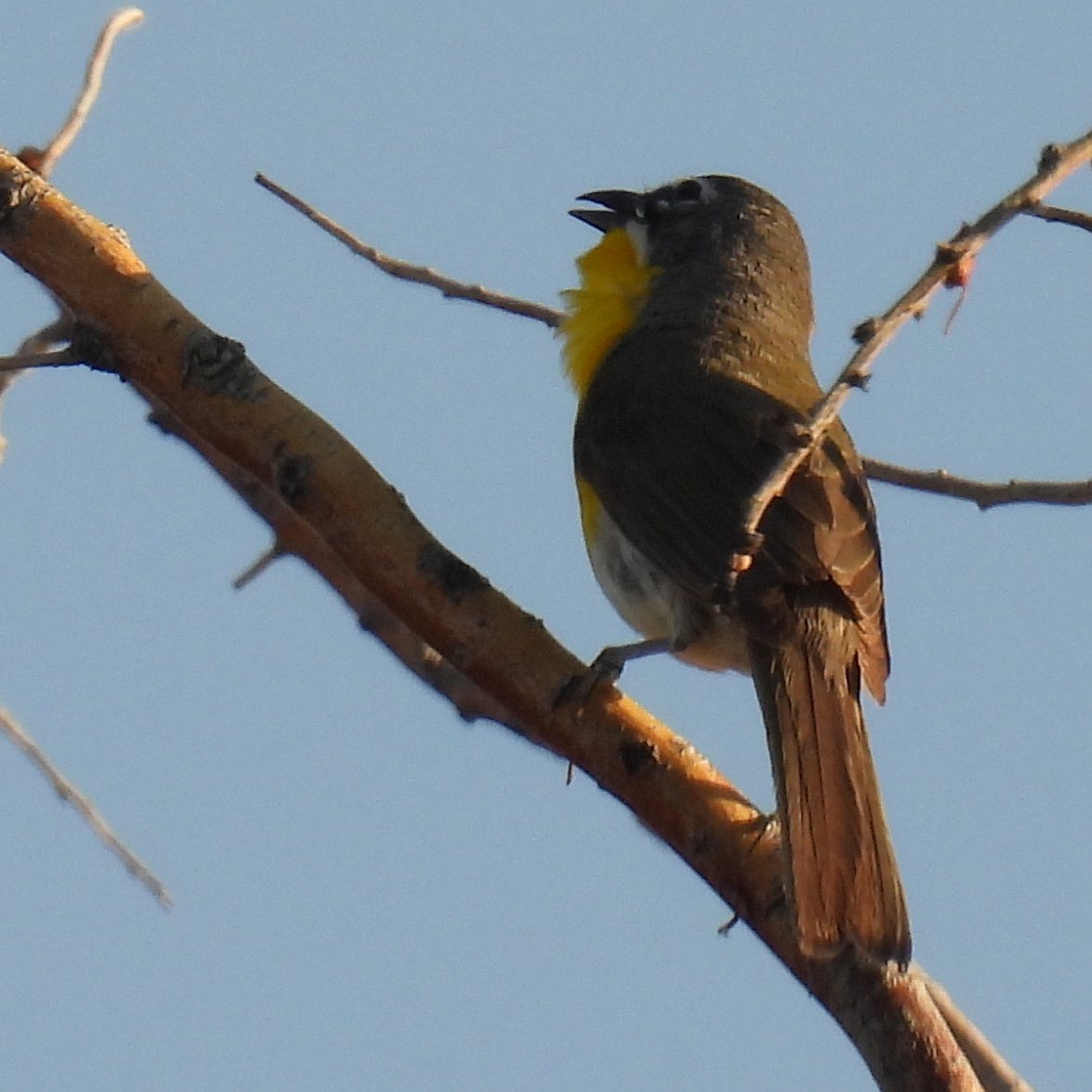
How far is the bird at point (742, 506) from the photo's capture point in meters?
3.59

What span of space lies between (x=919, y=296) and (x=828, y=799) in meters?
1.48

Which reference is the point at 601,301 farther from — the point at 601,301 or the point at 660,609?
the point at 660,609

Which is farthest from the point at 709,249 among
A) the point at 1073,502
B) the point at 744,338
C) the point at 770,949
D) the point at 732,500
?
the point at 770,949

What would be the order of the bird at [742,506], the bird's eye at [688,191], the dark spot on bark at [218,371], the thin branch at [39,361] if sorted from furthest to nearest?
1. the bird's eye at [688,191]
2. the bird at [742,506]
3. the dark spot on bark at [218,371]
4. the thin branch at [39,361]

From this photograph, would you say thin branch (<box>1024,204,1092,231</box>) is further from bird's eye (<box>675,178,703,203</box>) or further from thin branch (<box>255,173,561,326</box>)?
bird's eye (<box>675,178,703,203</box>)

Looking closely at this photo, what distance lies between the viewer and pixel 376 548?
10.1 ft

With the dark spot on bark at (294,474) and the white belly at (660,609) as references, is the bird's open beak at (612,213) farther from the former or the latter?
the dark spot on bark at (294,474)

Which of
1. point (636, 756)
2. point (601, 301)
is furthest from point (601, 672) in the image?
point (601, 301)

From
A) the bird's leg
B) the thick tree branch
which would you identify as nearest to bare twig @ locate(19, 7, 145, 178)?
the thick tree branch

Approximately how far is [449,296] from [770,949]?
5.22 ft

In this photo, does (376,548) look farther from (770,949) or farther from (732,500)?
(732,500)

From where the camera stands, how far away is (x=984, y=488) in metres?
3.41

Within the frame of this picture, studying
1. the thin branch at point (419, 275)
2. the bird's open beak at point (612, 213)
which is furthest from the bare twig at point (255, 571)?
the bird's open beak at point (612, 213)

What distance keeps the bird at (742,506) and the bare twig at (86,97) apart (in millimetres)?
1405
